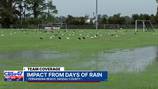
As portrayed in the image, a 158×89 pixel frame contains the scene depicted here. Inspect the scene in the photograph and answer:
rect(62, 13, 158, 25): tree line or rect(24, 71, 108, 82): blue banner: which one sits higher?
rect(24, 71, 108, 82): blue banner

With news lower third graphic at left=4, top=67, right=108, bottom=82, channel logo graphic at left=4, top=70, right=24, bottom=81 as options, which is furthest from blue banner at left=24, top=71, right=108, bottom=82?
channel logo graphic at left=4, top=70, right=24, bottom=81

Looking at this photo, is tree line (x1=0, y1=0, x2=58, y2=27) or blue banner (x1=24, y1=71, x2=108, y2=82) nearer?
blue banner (x1=24, y1=71, x2=108, y2=82)

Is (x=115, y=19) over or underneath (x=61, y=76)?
underneath

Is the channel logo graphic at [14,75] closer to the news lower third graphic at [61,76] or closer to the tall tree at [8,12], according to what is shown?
the news lower third graphic at [61,76]

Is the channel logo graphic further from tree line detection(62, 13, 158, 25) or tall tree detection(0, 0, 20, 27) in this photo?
tree line detection(62, 13, 158, 25)

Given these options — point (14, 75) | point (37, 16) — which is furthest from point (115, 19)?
point (14, 75)

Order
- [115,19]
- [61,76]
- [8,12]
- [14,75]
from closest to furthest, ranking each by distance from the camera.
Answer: [61,76] < [14,75] < [8,12] < [115,19]

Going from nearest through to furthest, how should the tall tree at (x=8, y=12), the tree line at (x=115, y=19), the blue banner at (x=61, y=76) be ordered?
the blue banner at (x=61, y=76) < the tall tree at (x=8, y=12) < the tree line at (x=115, y=19)

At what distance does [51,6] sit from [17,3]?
1370cm

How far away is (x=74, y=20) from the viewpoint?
123m

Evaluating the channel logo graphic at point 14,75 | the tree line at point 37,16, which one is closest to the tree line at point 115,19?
the tree line at point 37,16

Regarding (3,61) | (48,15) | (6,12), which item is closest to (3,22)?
(6,12)

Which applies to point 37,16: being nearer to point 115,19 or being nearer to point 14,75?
point 115,19

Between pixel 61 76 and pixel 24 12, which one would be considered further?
pixel 24 12
